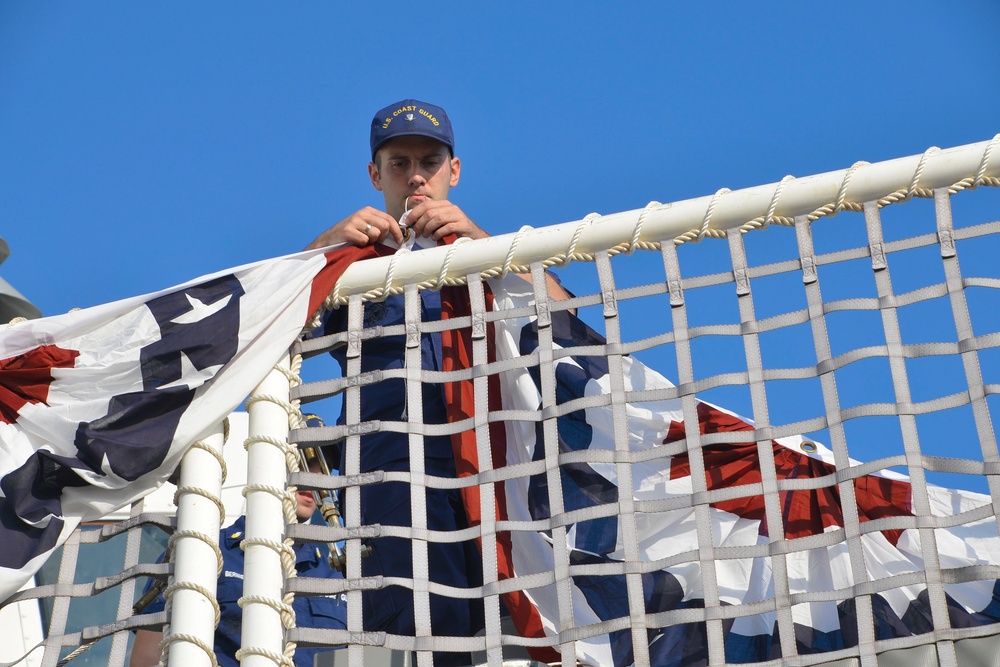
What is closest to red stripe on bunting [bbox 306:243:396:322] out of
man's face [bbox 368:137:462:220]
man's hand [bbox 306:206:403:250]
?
man's hand [bbox 306:206:403:250]

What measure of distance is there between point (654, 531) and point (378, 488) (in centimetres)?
70

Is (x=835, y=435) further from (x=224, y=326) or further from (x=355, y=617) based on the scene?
(x=224, y=326)

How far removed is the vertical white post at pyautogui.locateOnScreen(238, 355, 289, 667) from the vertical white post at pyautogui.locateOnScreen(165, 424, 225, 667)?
0.24 feet

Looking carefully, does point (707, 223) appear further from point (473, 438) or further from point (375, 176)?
point (375, 176)

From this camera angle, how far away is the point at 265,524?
303 centimetres

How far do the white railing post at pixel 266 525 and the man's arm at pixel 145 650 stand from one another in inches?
39.0

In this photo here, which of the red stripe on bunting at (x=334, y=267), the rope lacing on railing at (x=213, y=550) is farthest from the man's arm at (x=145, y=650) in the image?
the red stripe on bunting at (x=334, y=267)

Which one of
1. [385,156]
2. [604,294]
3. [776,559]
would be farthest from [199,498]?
[385,156]

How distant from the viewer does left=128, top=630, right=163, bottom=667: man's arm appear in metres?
3.86

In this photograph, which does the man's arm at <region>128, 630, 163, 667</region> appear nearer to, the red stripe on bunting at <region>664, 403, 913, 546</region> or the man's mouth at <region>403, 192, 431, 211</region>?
the man's mouth at <region>403, 192, 431, 211</region>

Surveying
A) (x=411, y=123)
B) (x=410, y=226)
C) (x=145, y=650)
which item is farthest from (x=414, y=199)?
(x=145, y=650)

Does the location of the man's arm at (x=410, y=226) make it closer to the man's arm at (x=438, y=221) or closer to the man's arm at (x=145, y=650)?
the man's arm at (x=438, y=221)

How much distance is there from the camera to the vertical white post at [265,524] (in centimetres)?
291

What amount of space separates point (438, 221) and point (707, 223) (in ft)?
2.49
